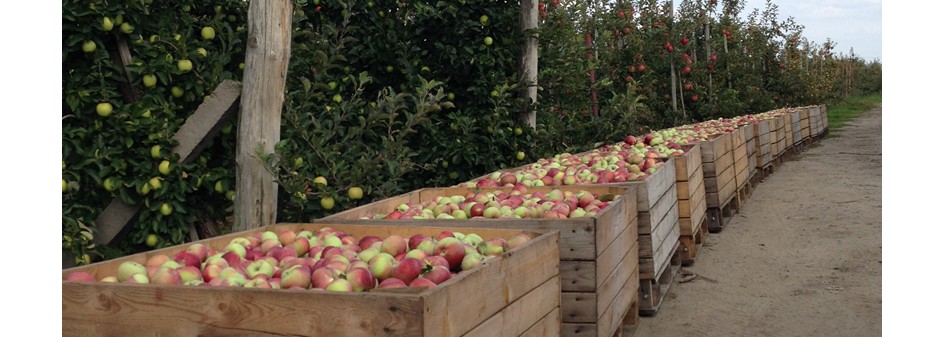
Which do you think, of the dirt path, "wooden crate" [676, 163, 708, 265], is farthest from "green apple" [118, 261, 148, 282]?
"wooden crate" [676, 163, 708, 265]

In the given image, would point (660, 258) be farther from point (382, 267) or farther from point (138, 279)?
point (138, 279)

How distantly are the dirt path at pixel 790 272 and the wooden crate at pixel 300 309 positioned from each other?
225 cm

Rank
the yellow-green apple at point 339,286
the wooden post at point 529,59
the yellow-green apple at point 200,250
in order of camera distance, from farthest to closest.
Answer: the wooden post at point 529,59 < the yellow-green apple at point 200,250 < the yellow-green apple at point 339,286

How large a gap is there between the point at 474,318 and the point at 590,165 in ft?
12.9

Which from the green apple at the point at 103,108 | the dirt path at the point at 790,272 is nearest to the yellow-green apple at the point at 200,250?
the green apple at the point at 103,108

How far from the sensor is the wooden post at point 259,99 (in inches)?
174

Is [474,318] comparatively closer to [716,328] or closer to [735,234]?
[716,328]

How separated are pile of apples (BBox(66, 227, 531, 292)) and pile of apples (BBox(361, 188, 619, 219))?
71 centimetres

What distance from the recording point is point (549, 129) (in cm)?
799

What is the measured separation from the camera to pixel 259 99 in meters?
4.46

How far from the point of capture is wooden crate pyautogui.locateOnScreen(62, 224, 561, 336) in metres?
2.18

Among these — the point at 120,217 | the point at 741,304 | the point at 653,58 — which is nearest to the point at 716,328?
the point at 741,304

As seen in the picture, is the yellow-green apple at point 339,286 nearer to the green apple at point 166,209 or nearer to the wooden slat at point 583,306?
the wooden slat at point 583,306

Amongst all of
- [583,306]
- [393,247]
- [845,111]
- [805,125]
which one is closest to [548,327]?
[583,306]
